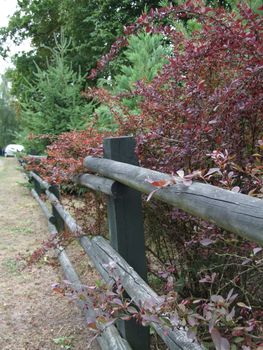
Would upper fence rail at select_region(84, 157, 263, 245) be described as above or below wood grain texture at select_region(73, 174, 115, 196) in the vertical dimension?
above

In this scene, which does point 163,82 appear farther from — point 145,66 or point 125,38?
point 145,66

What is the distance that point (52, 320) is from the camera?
3.54 meters

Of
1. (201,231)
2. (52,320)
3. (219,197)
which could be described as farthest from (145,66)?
(219,197)

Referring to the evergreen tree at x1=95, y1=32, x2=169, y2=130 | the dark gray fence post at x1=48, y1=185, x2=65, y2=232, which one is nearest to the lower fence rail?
the dark gray fence post at x1=48, y1=185, x2=65, y2=232

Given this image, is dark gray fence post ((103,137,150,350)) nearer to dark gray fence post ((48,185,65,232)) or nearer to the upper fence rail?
the upper fence rail

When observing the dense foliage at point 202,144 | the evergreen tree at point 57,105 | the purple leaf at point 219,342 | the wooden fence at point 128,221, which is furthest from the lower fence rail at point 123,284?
the evergreen tree at point 57,105

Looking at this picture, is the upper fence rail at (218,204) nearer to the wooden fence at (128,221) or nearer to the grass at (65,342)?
the wooden fence at (128,221)

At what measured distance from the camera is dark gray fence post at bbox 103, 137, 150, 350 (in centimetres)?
240

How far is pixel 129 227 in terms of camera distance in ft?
7.92

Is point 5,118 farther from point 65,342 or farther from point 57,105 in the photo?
point 65,342

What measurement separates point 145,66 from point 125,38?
12.8 ft

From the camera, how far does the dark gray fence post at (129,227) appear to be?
2402 mm

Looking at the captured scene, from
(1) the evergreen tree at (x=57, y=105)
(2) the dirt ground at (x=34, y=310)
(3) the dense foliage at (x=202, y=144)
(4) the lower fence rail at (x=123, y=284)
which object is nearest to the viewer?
(4) the lower fence rail at (x=123, y=284)

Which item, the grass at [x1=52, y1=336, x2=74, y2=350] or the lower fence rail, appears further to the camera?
the grass at [x1=52, y1=336, x2=74, y2=350]
